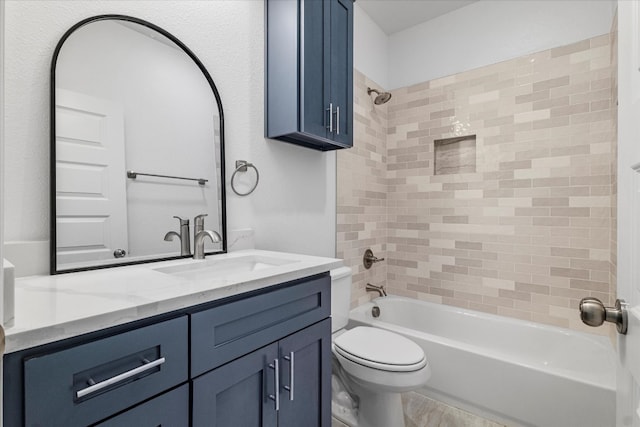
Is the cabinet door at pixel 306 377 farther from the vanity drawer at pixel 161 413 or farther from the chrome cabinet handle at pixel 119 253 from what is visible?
the chrome cabinet handle at pixel 119 253

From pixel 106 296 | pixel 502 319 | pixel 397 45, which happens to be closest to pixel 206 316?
pixel 106 296

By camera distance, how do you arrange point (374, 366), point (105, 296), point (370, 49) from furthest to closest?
point (370, 49) < point (374, 366) < point (105, 296)

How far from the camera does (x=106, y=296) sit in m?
0.76

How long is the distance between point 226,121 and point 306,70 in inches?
18.6

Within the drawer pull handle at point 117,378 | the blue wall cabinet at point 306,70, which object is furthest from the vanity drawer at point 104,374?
the blue wall cabinet at point 306,70

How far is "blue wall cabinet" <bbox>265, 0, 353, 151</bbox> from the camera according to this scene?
1.61 meters

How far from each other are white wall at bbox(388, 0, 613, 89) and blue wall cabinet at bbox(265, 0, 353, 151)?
0.89 metres

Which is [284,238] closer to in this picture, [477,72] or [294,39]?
[294,39]

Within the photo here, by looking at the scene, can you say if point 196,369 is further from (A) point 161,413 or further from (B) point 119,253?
(B) point 119,253

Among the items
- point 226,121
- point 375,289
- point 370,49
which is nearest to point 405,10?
point 370,49

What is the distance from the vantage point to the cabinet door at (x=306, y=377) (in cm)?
105

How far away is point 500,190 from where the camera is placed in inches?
91.3

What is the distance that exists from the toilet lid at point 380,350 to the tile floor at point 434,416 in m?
0.47

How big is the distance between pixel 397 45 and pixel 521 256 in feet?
6.61
